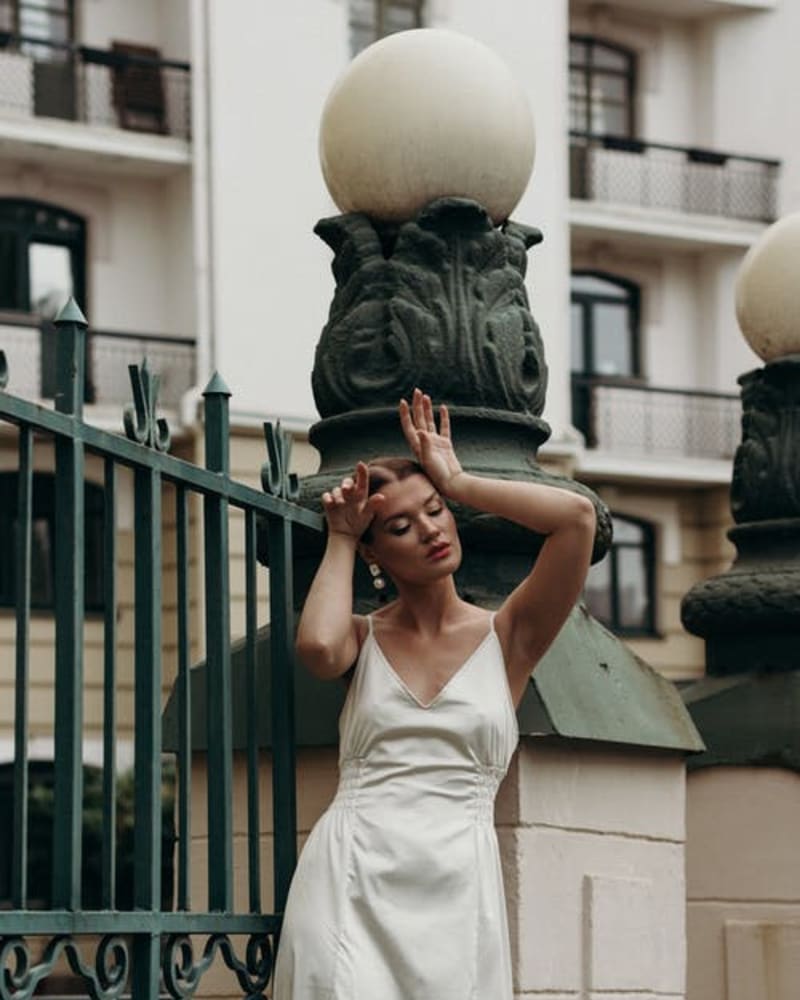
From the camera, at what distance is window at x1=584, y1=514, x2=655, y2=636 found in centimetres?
3164

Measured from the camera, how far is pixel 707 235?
32.1 meters

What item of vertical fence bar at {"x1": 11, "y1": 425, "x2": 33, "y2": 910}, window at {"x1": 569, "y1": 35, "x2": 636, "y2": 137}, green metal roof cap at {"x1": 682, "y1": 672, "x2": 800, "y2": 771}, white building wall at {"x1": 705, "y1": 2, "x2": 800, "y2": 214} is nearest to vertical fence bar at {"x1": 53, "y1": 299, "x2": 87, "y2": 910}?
vertical fence bar at {"x1": 11, "y1": 425, "x2": 33, "y2": 910}

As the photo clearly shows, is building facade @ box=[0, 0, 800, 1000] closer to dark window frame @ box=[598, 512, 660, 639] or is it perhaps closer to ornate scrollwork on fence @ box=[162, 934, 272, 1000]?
dark window frame @ box=[598, 512, 660, 639]

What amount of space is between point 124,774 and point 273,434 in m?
17.6

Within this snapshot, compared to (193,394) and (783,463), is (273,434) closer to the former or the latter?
(783,463)

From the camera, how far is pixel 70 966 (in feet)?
16.2

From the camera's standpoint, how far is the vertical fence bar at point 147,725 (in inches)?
204

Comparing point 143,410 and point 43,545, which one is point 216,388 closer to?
point 143,410

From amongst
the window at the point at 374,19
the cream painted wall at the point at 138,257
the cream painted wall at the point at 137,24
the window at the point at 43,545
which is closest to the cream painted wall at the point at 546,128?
the window at the point at 374,19

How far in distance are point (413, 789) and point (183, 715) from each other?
0.47 metres

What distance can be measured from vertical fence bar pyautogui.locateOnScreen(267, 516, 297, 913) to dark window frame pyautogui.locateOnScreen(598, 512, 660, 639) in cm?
2544

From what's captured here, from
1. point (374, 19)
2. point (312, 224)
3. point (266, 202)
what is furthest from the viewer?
point (312, 224)

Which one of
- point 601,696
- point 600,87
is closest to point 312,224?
point 600,87

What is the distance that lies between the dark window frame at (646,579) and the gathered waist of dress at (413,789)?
25843 millimetres
